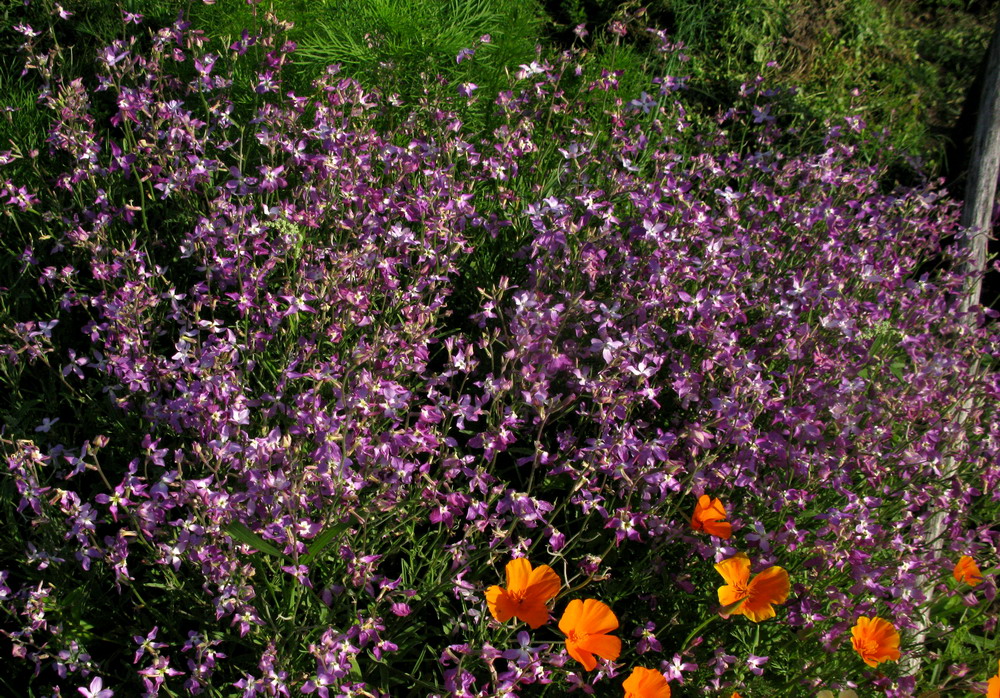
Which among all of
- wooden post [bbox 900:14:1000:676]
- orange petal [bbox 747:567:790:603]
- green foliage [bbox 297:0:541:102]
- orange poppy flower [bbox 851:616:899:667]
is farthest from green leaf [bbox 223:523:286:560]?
wooden post [bbox 900:14:1000:676]

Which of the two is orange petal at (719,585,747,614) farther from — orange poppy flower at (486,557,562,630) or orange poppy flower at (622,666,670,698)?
orange poppy flower at (486,557,562,630)

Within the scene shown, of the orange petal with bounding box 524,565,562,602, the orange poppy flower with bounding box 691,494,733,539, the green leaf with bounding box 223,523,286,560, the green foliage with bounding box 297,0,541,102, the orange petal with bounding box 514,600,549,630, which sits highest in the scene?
the green foliage with bounding box 297,0,541,102

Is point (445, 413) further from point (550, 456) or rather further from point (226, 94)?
point (226, 94)

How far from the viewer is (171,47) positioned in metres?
4.14

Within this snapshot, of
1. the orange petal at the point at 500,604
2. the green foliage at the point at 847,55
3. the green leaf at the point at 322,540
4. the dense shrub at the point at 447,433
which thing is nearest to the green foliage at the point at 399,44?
the dense shrub at the point at 447,433

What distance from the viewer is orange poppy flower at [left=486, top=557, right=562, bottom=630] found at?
1.98 m

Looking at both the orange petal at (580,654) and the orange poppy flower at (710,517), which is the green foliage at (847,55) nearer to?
the orange poppy flower at (710,517)

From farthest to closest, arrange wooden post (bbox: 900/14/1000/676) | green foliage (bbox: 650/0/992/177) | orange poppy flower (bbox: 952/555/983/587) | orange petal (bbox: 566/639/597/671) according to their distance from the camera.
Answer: green foliage (bbox: 650/0/992/177) < wooden post (bbox: 900/14/1000/676) < orange poppy flower (bbox: 952/555/983/587) < orange petal (bbox: 566/639/597/671)

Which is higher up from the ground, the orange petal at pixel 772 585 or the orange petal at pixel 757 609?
the orange petal at pixel 772 585

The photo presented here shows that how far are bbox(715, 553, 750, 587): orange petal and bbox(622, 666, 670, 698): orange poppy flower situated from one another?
1.11ft

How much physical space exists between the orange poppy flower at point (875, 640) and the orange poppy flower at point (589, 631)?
695mm

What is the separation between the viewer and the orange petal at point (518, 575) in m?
2.02

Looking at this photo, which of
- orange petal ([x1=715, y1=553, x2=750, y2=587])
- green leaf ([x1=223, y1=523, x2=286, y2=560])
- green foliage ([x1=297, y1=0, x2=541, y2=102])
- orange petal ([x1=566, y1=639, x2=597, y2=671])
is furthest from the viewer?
green foliage ([x1=297, y1=0, x2=541, y2=102])

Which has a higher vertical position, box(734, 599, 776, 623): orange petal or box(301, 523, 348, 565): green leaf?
box(301, 523, 348, 565): green leaf
